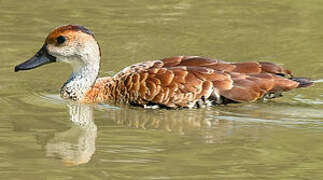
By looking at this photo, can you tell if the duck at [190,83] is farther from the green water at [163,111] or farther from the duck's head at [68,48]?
the green water at [163,111]

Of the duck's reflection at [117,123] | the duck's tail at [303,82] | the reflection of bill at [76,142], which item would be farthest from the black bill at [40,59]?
the duck's tail at [303,82]

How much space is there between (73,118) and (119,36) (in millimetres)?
4480

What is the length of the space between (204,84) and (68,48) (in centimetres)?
213

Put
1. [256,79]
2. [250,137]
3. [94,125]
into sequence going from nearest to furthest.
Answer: [250,137]
[94,125]
[256,79]

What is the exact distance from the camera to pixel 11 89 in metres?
12.5

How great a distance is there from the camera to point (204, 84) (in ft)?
37.8

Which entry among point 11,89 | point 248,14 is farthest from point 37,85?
point 248,14

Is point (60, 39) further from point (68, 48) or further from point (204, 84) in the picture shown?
point (204, 84)

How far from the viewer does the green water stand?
865 cm

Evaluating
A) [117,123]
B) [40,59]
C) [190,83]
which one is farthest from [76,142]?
[40,59]

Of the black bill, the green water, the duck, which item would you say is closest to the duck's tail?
the duck

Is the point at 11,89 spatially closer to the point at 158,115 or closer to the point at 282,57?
the point at 158,115

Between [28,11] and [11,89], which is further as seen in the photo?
[28,11]

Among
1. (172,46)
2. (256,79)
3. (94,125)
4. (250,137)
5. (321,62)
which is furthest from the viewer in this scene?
(172,46)
